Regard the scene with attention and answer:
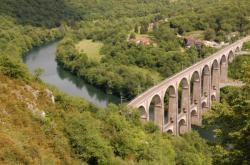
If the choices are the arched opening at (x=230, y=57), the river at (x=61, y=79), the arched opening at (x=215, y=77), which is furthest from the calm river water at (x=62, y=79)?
the arched opening at (x=230, y=57)


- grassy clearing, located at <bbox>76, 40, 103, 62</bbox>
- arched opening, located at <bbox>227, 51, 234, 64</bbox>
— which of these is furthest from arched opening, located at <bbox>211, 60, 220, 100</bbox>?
grassy clearing, located at <bbox>76, 40, 103, 62</bbox>

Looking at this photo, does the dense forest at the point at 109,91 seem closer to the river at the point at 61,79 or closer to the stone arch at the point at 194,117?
the river at the point at 61,79

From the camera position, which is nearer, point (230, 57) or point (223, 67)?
point (223, 67)

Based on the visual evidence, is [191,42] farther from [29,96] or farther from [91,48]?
[29,96]

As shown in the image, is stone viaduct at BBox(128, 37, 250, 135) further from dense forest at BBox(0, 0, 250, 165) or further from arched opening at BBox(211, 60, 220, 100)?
dense forest at BBox(0, 0, 250, 165)

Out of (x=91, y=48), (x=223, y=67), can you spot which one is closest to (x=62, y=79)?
(x=91, y=48)

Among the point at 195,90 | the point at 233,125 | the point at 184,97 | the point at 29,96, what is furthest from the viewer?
the point at 195,90

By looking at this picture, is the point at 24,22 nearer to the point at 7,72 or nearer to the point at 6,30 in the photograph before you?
the point at 6,30
